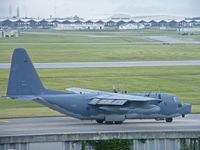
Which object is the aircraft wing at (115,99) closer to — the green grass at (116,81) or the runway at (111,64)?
the green grass at (116,81)

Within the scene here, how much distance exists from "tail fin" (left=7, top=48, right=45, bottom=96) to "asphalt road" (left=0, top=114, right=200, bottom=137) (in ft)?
10.6

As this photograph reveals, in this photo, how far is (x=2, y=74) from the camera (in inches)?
3265

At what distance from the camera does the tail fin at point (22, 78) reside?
3991 cm

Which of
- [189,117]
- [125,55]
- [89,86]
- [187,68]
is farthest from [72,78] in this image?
[125,55]

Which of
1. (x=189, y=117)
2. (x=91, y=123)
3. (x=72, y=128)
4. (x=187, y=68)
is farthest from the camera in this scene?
(x=187, y=68)

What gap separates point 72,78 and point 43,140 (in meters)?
46.0

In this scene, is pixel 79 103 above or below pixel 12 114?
above

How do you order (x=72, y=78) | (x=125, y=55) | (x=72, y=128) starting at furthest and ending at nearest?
(x=125, y=55) < (x=72, y=78) < (x=72, y=128)

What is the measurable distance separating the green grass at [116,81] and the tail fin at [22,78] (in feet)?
24.0

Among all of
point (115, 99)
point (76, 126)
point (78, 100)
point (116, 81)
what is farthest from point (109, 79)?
point (76, 126)

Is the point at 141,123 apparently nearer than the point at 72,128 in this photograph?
No

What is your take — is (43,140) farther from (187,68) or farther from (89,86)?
(187,68)

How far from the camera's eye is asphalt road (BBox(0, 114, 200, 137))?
3734 centimetres

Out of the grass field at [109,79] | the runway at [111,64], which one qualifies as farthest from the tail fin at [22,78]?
the runway at [111,64]
